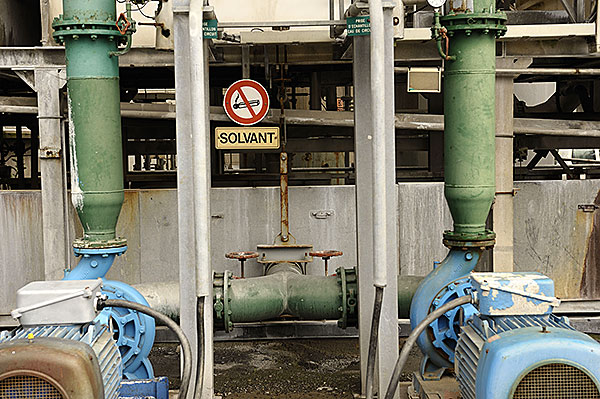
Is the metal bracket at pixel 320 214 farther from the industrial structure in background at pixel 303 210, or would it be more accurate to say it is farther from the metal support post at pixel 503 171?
the metal support post at pixel 503 171

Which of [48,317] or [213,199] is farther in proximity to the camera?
[213,199]

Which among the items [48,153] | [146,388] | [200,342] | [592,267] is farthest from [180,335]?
[592,267]

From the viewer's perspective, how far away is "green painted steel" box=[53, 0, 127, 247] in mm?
3857

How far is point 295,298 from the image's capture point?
440 centimetres

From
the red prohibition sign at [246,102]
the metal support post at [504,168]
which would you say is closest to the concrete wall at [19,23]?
the red prohibition sign at [246,102]

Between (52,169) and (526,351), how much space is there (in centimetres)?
404

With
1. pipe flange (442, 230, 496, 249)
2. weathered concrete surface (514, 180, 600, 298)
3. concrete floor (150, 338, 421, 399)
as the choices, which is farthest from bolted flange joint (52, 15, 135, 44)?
weathered concrete surface (514, 180, 600, 298)

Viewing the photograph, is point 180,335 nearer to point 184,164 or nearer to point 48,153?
point 184,164

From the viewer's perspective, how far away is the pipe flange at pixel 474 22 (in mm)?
3885

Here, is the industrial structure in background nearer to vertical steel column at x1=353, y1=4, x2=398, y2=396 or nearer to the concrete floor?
vertical steel column at x1=353, y1=4, x2=398, y2=396

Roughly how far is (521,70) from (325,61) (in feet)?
5.12

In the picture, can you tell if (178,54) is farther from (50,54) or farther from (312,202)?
(312,202)

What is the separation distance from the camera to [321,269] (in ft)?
20.3

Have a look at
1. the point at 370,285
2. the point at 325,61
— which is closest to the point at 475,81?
the point at 370,285
